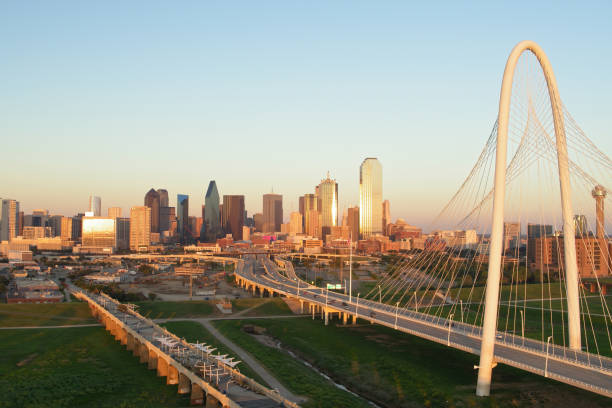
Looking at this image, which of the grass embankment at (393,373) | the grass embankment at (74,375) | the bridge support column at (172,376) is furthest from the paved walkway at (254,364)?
the grass embankment at (74,375)

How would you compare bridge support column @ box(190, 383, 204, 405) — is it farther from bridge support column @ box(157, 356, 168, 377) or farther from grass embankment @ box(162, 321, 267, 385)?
grass embankment @ box(162, 321, 267, 385)

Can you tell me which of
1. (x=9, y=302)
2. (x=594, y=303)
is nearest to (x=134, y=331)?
(x=9, y=302)

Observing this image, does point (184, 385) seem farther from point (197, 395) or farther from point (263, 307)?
point (263, 307)

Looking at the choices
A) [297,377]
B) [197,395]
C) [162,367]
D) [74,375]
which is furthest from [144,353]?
[297,377]

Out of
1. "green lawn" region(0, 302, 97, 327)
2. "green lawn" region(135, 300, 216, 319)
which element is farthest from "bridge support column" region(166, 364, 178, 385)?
"green lawn" region(135, 300, 216, 319)

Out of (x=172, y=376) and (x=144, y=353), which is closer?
(x=172, y=376)

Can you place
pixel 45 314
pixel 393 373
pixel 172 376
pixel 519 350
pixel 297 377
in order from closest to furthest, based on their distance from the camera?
pixel 519 350 < pixel 172 376 < pixel 297 377 < pixel 393 373 < pixel 45 314
